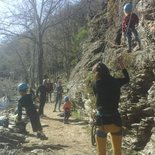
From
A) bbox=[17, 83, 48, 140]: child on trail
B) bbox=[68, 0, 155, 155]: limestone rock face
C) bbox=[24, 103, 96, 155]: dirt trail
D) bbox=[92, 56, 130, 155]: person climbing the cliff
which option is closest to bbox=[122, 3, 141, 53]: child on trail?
bbox=[68, 0, 155, 155]: limestone rock face

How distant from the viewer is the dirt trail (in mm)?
10773

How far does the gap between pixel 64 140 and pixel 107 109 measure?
663 cm

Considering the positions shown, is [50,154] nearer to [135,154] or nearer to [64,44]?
[135,154]

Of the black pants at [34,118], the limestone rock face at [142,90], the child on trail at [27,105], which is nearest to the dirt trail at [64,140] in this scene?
the black pants at [34,118]

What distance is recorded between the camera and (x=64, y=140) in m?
12.6

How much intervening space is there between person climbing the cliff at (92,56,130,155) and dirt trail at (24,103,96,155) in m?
4.10

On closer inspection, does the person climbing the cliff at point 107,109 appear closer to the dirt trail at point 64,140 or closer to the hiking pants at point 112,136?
the hiking pants at point 112,136

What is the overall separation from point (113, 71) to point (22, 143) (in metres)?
3.42

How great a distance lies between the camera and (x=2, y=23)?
2481cm

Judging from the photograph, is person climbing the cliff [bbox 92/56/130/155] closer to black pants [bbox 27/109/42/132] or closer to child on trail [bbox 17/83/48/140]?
child on trail [bbox 17/83/48/140]

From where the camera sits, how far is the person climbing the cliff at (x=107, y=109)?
616cm

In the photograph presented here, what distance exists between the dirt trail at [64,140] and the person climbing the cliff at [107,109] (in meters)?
4.10

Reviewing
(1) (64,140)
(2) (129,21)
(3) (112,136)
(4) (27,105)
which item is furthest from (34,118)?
(3) (112,136)

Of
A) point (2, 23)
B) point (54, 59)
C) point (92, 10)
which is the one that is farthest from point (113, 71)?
point (54, 59)
